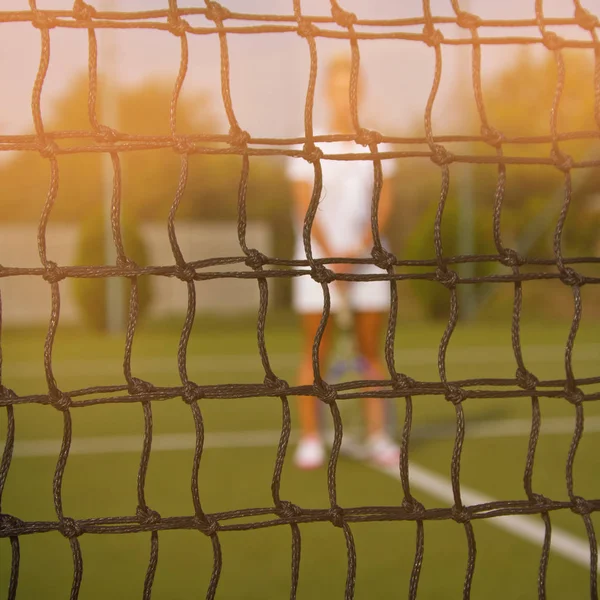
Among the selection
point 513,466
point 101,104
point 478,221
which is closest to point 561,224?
point 513,466

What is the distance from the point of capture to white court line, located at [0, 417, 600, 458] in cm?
357

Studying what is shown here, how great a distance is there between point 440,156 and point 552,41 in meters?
0.28

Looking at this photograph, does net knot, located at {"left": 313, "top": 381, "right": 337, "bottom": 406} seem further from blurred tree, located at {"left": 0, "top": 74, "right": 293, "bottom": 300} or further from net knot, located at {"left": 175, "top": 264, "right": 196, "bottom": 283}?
blurred tree, located at {"left": 0, "top": 74, "right": 293, "bottom": 300}

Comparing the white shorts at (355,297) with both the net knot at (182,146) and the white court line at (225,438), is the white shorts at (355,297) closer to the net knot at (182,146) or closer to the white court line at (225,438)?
the white court line at (225,438)

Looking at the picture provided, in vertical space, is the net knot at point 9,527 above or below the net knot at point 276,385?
below

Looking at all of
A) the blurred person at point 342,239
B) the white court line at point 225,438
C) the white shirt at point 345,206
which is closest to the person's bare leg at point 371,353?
the blurred person at point 342,239

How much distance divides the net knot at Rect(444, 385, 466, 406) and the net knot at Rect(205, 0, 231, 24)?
68cm

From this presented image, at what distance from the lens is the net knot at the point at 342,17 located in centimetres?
136

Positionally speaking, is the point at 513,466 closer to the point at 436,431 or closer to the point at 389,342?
the point at 436,431

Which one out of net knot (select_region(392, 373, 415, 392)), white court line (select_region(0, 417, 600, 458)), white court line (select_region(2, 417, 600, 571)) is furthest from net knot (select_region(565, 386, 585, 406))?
white court line (select_region(0, 417, 600, 458))

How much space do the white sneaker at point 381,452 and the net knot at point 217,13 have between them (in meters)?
2.05

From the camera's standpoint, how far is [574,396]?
1.37 meters

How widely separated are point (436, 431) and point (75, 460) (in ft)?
5.13

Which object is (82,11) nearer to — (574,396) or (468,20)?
(468,20)
